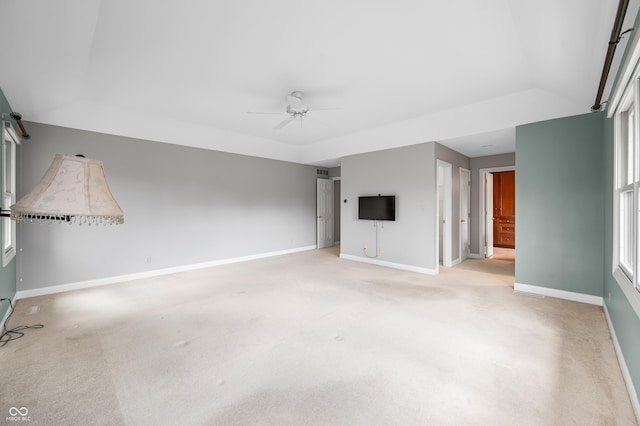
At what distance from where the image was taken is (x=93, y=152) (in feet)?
14.8

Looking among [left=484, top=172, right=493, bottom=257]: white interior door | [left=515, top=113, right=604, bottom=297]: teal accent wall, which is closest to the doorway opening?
[left=484, top=172, right=493, bottom=257]: white interior door

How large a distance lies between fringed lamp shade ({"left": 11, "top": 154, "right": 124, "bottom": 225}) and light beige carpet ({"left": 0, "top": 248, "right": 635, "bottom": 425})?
4.47 ft

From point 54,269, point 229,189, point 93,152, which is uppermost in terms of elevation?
point 93,152

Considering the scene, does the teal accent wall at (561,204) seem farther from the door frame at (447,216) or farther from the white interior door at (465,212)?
the white interior door at (465,212)

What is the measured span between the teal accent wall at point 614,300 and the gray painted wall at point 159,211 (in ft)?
19.7

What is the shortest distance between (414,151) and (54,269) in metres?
6.39

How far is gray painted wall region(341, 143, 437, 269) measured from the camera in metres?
5.32

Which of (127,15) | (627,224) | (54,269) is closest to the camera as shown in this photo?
(127,15)

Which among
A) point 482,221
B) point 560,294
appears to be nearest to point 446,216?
point 482,221

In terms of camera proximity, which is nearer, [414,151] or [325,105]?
[325,105]

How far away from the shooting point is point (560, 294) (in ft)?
12.6

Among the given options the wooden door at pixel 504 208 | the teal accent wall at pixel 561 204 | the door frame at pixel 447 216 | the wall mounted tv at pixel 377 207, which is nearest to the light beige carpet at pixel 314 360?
the teal accent wall at pixel 561 204

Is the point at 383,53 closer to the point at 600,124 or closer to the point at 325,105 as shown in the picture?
the point at 325,105

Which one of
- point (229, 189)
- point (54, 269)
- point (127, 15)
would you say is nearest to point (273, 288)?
point (229, 189)
